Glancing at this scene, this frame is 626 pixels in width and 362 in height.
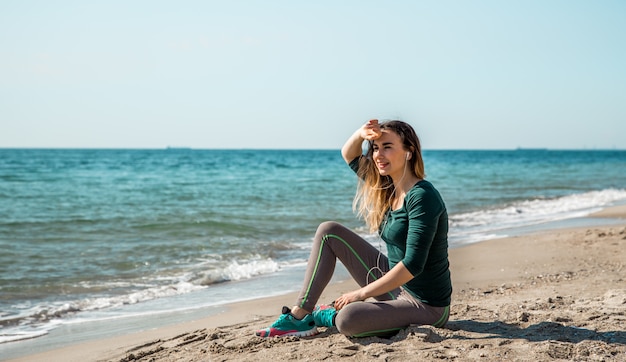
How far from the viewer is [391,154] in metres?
3.98

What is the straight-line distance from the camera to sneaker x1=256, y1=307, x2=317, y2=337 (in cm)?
424

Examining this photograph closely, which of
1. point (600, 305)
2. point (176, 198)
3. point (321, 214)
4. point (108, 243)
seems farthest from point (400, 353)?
point (176, 198)

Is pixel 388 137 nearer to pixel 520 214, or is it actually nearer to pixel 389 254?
pixel 389 254

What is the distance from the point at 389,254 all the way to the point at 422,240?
512 millimetres

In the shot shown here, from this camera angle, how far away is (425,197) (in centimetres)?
370

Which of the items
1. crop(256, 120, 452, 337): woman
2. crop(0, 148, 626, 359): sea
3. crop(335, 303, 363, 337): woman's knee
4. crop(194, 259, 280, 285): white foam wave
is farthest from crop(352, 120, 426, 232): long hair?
crop(194, 259, 280, 285): white foam wave

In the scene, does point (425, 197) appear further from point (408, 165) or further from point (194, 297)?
point (194, 297)

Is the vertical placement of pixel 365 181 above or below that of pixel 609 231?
above

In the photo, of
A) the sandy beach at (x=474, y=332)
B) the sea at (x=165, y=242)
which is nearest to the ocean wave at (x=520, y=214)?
the sea at (x=165, y=242)

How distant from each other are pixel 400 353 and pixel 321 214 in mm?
11485

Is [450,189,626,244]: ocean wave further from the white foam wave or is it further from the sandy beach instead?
the sandy beach

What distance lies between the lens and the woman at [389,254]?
373 cm

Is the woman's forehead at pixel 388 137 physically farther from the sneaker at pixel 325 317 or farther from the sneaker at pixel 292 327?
the sneaker at pixel 292 327

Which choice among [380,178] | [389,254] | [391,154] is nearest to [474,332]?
[389,254]
